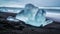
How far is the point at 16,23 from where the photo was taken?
2.22m

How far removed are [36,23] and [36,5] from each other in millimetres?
218

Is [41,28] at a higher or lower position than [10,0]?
lower

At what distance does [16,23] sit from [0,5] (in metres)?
0.29

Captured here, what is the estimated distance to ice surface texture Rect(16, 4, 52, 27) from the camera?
7.27 ft

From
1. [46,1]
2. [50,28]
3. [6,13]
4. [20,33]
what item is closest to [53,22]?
[50,28]

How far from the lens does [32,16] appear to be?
223cm

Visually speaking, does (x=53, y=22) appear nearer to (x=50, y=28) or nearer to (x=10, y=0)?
(x=50, y=28)

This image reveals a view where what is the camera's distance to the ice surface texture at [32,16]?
2.22 metres

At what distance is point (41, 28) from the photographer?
2207 mm

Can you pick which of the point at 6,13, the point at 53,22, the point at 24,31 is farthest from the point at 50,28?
the point at 6,13

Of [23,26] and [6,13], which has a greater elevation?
[6,13]

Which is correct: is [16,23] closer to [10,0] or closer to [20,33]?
[20,33]

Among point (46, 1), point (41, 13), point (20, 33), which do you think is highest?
point (46, 1)

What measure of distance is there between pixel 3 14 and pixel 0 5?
4.5 inches
